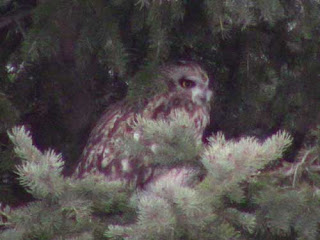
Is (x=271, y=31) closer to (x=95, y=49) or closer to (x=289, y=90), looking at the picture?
(x=289, y=90)

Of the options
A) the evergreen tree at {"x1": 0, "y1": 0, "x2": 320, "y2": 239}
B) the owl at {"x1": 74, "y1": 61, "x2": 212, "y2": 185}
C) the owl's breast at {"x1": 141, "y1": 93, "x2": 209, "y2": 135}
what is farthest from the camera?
the owl's breast at {"x1": 141, "y1": 93, "x2": 209, "y2": 135}

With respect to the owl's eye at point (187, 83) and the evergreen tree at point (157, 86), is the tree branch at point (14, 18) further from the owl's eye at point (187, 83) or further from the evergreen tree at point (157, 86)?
the owl's eye at point (187, 83)

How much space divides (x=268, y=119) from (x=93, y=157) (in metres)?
0.92

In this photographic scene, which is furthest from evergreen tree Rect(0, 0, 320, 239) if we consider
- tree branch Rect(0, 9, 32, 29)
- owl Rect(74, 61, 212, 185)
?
owl Rect(74, 61, 212, 185)

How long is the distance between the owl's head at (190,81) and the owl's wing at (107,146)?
0.97 feet

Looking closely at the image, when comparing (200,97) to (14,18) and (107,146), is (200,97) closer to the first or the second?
(107,146)

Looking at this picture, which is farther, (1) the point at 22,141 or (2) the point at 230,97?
(2) the point at 230,97

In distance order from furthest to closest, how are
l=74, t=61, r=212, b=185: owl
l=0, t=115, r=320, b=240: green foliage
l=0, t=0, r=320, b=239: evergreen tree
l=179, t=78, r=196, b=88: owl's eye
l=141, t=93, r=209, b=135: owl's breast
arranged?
l=179, t=78, r=196, b=88: owl's eye < l=141, t=93, r=209, b=135: owl's breast < l=74, t=61, r=212, b=185: owl < l=0, t=0, r=320, b=239: evergreen tree < l=0, t=115, r=320, b=240: green foliage

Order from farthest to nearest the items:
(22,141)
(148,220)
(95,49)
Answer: (95,49) → (22,141) → (148,220)

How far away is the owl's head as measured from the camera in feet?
10.1

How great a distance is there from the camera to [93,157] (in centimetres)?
291

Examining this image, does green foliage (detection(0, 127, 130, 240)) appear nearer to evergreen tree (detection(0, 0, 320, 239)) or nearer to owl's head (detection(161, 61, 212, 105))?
evergreen tree (detection(0, 0, 320, 239))

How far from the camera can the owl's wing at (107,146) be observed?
284cm

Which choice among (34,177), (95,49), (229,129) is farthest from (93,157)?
(34,177)
